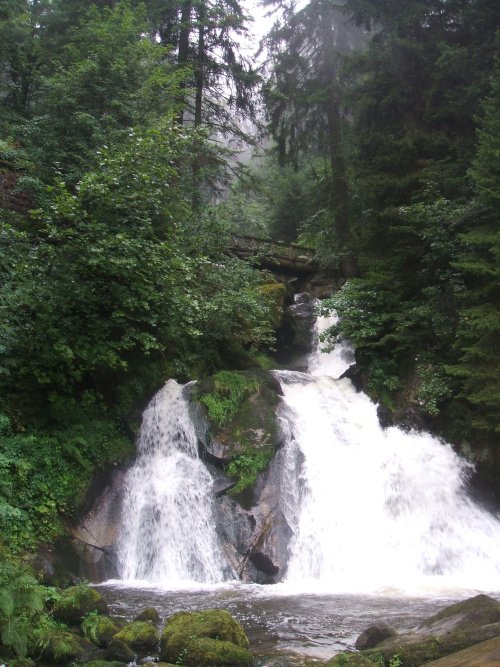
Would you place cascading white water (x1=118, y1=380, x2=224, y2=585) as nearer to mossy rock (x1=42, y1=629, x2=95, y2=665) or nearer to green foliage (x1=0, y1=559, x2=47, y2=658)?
mossy rock (x1=42, y1=629, x2=95, y2=665)

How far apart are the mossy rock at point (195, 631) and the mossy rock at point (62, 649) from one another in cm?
86

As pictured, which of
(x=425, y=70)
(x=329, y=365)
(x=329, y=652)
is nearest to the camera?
(x=329, y=652)

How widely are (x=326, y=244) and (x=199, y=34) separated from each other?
9140 millimetres

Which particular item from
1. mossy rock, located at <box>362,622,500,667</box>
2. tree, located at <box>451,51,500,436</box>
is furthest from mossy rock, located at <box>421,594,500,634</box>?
tree, located at <box>451,51,500,436</box>

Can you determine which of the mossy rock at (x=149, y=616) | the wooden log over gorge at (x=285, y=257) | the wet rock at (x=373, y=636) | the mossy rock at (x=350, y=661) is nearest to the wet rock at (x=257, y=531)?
the mossy rock at (x=149, y=616)

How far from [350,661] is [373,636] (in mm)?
1016

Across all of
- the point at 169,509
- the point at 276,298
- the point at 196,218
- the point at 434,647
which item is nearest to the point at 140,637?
the point at 434,647

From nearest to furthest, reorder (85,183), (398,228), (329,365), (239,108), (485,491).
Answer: (85,183), (485,491), (398,228), (329,365), (239,108)

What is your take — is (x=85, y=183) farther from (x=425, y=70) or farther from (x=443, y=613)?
(x=425, y=70)

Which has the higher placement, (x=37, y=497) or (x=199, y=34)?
(x=199, y=34)

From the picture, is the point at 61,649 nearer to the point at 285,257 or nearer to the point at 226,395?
the point at 226,395

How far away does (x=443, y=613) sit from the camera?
21.1 ft

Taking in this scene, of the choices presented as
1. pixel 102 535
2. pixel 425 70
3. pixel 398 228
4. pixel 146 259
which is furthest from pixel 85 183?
pixel 425 70

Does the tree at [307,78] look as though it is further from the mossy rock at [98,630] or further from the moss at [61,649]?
the moss at [61,649]
